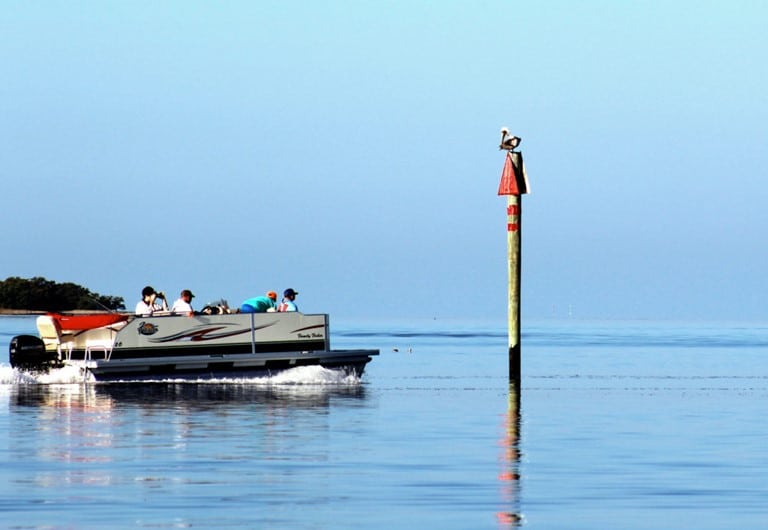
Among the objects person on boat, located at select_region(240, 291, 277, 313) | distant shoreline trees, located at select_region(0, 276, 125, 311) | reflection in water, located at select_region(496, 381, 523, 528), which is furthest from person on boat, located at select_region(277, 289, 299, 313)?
distant shoreline trees, located at select_region(0, 276, 125, 311)

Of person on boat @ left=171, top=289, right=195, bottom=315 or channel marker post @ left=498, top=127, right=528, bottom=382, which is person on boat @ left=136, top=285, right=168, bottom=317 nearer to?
person on boat @ left=171, top=289, right=195, bottom=315

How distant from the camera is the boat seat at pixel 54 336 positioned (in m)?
32.6

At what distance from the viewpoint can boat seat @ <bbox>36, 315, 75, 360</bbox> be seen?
3256 centimetres

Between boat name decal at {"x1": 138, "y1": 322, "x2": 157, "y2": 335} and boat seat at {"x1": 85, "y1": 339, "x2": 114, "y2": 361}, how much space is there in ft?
2.18

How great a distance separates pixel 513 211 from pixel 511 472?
19280mm

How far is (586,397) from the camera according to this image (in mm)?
32188

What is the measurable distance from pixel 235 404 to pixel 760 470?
11975mm

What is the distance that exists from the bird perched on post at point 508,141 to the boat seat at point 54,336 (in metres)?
10.0

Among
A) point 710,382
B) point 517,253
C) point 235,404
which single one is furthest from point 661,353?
point 235,404

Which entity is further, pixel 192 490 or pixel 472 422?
pixel 472 422

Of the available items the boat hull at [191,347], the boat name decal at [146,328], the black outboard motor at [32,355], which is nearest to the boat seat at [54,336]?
the boat hull at [191,347]

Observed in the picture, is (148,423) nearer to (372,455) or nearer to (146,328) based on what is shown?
(372,455)

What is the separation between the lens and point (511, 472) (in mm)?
16766

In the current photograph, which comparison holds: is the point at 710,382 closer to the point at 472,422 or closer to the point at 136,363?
the point at 136,363
